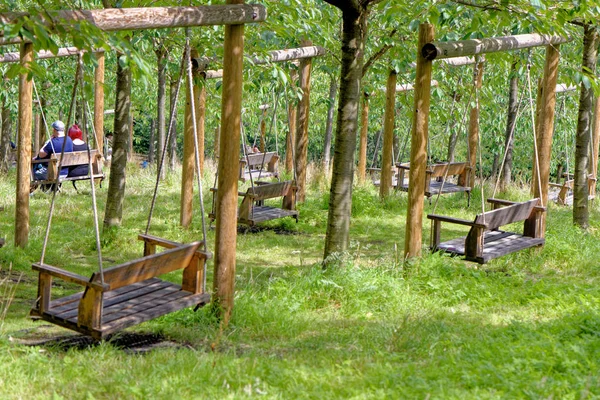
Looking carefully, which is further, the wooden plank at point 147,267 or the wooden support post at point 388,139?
the wooden support post at point 388,139

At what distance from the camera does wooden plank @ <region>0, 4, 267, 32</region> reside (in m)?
5.60

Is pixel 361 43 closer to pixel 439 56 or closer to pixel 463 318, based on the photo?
pixel 439 56

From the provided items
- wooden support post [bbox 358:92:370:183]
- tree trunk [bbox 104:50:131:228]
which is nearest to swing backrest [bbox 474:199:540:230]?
tree trunk [bbox 104:50:131:228]

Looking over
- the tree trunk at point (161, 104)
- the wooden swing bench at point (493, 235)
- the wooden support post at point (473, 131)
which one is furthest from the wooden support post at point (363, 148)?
the wooden swing bench at point (493, 235)

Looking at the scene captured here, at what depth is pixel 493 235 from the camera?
994 cm

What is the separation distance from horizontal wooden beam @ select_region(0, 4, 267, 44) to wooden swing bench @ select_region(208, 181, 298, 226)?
429 centimetres

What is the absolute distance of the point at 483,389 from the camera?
17.3 ft

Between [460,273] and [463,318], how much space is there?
5.03 feet

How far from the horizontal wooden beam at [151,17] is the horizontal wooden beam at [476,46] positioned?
228cm

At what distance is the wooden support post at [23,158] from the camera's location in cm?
969

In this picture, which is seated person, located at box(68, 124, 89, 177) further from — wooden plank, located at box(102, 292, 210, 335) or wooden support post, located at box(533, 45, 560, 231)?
wooden plank, located at box(102, 292, 210, 335)

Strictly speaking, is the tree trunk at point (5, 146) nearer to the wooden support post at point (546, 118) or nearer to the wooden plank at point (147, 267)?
the wooden support post at point (546, 118)

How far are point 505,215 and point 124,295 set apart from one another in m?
4.49

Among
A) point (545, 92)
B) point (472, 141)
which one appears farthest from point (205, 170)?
point (545, 92)
